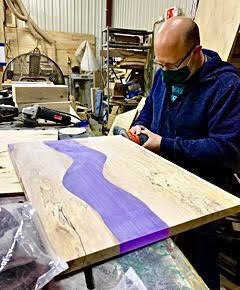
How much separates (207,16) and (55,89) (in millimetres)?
1539

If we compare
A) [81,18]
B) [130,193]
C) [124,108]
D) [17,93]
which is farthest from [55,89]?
[81,18]

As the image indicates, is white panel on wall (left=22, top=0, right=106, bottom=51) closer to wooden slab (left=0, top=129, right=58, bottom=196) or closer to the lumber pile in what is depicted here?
the lumber pile

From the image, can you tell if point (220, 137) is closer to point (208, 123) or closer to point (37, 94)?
point (208, 123)

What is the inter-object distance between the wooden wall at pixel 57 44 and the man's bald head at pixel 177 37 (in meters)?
5.14

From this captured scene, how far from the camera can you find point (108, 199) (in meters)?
0.68

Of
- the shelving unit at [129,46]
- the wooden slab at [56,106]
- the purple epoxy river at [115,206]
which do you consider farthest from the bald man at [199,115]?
the shelving unit at [129,46]

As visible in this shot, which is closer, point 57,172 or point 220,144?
point 57,172

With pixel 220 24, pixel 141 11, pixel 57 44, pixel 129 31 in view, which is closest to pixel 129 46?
pixel 129 31

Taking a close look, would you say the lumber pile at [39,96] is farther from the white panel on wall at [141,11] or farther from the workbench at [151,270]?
the white panel on wall at [141,11]

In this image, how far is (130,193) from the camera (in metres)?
0.71

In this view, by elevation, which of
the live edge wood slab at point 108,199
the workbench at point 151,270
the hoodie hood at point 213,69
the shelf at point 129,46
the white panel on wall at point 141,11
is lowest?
the workbench at point 151,270

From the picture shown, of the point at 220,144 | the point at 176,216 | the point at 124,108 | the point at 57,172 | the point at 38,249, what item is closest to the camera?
the point at 38,249

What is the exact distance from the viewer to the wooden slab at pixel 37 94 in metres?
2.03

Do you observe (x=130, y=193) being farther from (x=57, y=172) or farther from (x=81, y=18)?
(x=81, y=18)
